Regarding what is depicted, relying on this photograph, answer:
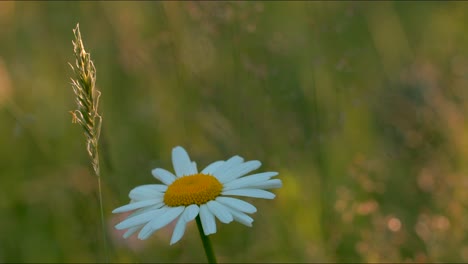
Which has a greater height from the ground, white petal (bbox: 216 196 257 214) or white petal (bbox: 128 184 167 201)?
white petal (bbox: 128 184 167 201)

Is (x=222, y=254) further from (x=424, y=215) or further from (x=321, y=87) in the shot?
(x=321, y=87)

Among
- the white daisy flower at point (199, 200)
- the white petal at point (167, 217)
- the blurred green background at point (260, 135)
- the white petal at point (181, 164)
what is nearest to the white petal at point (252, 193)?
the white daisy flower at point (199, 200)

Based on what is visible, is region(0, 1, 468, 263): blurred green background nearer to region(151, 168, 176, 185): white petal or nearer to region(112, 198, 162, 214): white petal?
region(151, 168, 176, 185): white petal

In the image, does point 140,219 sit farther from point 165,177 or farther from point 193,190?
point 165,177

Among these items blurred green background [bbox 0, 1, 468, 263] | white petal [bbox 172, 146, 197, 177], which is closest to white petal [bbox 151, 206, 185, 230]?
white petal [bbox 172, 146, 197, 177]

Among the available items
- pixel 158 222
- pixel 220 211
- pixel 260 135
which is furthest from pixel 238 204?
pixel 260 135

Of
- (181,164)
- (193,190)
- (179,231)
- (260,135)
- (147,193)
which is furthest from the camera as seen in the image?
(260,135)
